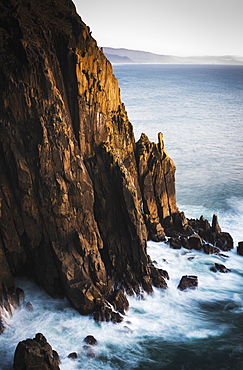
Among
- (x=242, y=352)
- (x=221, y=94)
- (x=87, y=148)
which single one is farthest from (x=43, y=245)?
(x=221, y=94)

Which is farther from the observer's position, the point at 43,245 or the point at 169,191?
the point at 169,191

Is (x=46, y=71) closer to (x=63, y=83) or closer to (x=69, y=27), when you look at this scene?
(x=63, y=83)

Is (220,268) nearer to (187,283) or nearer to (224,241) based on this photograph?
(187,283)

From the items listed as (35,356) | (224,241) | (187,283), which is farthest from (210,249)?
(35,356)

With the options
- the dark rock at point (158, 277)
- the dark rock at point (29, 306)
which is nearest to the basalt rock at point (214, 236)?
the dark rock at point (158, 277)

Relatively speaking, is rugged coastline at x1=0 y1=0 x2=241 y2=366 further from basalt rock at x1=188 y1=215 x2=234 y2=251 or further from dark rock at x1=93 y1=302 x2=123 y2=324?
basalt rock at x1=188 y1=215 x2=234 y2=251
